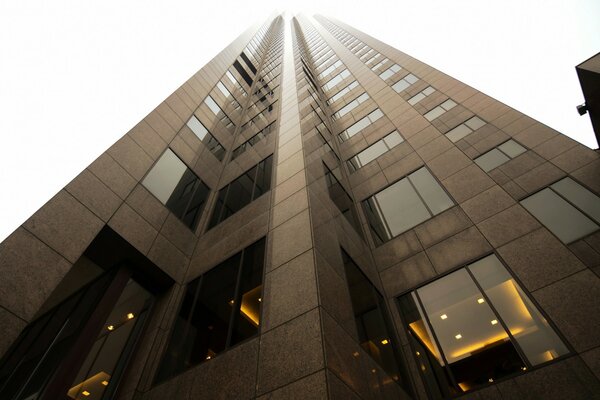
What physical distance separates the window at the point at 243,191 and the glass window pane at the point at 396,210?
546 cm

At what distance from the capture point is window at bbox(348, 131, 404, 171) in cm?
2020

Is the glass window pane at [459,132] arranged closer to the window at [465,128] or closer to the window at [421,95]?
the window at [465,128]

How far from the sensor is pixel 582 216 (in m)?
12.6

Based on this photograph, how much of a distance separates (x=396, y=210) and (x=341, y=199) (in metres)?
2.68

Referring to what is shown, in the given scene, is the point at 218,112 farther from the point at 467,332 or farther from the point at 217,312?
the point at 467,332

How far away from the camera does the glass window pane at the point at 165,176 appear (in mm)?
14758

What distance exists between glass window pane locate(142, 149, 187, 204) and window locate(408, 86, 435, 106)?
18.6m

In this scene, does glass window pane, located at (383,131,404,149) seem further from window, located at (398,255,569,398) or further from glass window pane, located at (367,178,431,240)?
window, located at (398,255,569,398)

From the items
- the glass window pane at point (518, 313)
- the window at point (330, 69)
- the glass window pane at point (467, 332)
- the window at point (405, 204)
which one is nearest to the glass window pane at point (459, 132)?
the window at point (405, 204)

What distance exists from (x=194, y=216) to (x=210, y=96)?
12248 millimetres

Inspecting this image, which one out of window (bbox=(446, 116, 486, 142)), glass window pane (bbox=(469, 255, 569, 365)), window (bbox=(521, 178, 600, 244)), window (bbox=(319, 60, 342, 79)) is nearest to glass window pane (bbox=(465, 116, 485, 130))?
window (bbox=(446, 116, 486, 142))

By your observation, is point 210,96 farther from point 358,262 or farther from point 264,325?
point 264,325

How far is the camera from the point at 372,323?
10156 millimetres

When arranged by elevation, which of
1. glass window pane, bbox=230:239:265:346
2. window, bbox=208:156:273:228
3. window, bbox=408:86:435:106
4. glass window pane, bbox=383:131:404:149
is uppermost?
window, bbox=208:156:273:228
